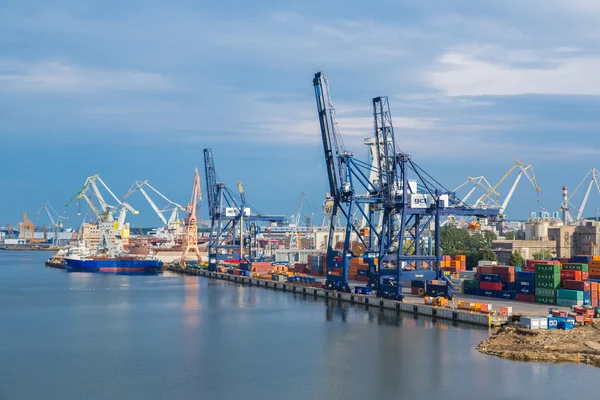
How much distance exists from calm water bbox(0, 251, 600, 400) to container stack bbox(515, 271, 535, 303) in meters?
6.65

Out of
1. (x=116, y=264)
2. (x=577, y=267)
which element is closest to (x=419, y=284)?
(x=577, y=267)

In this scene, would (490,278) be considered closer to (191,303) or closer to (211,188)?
(191,303)

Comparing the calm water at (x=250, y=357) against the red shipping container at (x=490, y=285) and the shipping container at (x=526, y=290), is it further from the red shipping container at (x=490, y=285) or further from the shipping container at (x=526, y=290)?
the shipping container at (x=526, y=290)

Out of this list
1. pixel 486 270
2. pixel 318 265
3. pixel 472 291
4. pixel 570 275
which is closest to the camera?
pixel 570 275

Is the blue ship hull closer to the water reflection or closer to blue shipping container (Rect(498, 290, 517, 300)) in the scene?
the water reflection

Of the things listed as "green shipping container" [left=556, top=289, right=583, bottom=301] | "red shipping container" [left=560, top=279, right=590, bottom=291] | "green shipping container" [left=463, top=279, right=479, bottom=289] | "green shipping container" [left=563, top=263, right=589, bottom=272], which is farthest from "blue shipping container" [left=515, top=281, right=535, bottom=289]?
"green shipping container" [left=463, top=279, right=479, bottom=289]

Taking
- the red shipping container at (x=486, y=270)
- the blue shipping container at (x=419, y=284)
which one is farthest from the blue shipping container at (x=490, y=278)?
the blue shipping container at (x=419, y=284)

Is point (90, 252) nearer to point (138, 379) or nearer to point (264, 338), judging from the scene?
point (264, 338)

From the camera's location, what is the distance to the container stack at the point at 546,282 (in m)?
36.8

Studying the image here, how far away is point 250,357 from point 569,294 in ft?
55.2

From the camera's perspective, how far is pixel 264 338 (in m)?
31.8

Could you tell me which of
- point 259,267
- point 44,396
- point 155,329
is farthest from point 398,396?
point 259,267

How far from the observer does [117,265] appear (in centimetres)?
8456

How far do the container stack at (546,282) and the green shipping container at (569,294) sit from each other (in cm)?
40
